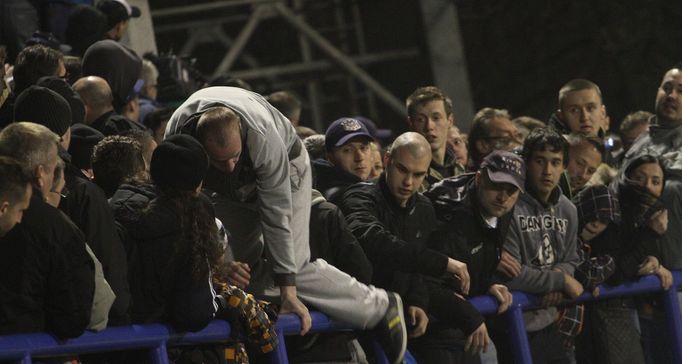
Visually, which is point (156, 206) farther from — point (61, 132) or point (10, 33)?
point (10, 33)

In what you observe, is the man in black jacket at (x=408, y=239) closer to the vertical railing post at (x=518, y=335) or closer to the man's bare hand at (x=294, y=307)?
the vertical railing post at (x=518, y=335)

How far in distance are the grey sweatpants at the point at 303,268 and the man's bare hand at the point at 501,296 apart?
0.66m

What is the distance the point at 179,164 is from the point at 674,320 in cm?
292

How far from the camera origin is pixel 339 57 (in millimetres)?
13859

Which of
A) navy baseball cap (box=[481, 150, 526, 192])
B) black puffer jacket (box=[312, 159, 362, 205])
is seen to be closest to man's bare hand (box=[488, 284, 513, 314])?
navy baseball cap (box=[481, 150, 526, 192])

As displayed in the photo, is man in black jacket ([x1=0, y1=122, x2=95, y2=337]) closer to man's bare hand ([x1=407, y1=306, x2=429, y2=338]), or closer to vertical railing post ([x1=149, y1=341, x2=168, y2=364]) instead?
vertical railing post ([x1=149, y1=341, x2=168, y2=364])

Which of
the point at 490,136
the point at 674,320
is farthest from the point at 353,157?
the point at 674,320

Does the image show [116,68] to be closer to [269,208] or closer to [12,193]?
[269,208]

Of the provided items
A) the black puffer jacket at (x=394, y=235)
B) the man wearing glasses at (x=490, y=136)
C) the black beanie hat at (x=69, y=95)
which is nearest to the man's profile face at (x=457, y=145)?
the man wearing glasses at (x=490, y=136)

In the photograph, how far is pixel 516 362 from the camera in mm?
6160

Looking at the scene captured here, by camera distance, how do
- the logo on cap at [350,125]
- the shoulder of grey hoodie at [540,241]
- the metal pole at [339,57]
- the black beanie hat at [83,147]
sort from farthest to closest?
1. the metal pole at [339,57]
2. the logo on cap at [350,125]
3. the shoulder of grey hoodie at [540,241]
4. the black beanie hat at [83,147]

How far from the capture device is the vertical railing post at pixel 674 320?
22.2 feet

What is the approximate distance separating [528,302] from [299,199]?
133 centimetres

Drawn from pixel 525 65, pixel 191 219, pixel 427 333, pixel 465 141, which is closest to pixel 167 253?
pixel 191 219
